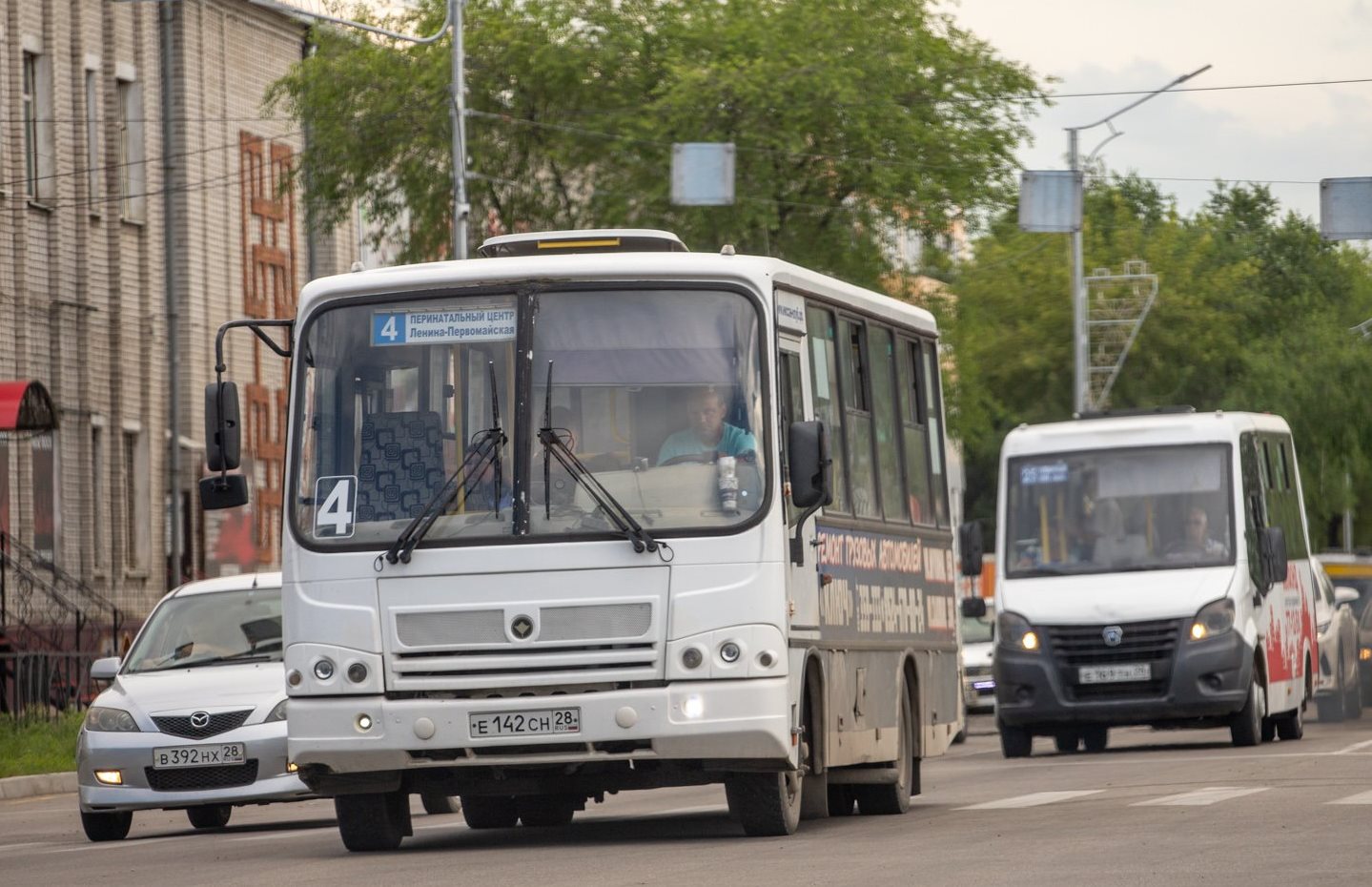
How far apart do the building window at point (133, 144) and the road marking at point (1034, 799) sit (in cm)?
2722

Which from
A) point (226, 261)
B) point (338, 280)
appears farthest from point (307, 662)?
point (226, 261)

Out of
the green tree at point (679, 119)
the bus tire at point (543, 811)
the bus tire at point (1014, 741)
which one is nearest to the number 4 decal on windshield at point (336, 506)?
the bus tire at point (543, 811)

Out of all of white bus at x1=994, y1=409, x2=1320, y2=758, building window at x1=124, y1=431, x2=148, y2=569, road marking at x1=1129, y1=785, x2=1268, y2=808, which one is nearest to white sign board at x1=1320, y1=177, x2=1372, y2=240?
white bus at x1=994, y1=409, x2=1320, y2=758

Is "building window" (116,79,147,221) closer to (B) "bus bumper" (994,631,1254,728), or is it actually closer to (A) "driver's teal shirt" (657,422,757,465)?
(B) "bus bumper" (994,631,1254,728)

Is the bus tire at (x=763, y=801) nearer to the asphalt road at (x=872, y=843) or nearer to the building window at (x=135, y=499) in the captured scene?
the asphalt road at (x=872, y=843)

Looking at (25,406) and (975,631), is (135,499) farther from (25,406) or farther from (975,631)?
(975,631)

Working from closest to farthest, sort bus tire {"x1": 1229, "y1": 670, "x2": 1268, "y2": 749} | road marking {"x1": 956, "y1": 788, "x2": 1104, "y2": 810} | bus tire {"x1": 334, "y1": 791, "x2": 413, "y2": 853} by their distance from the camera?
bus tire {"x1": 334, "y1": 791, "x2": 413, "y2": 853} → road marking {"x1": 956, "y1": 788, "x2": 1104, "y2": 810} → bus tire {"x1": 1229, "y1": 670, "x2": 1268, "y2": 749}

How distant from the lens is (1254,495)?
90.3 feet

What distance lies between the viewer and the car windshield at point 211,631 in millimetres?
19969

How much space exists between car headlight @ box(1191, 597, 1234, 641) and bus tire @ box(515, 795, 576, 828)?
31.4 feet

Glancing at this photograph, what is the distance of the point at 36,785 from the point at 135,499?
18628 millimetres

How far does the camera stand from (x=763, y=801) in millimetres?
15109

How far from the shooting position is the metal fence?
31234mm

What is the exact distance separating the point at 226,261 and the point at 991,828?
34224 mm
